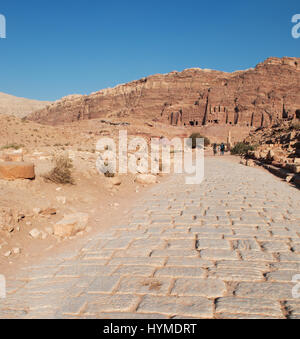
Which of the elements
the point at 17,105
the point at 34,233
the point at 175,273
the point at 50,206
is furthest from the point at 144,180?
the point at 17,105

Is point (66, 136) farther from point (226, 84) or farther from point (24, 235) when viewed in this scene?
point (226, 84)

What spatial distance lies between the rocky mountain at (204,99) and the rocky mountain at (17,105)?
672 inches

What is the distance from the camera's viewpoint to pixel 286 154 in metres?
14.7

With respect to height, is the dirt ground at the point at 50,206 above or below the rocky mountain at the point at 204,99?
below

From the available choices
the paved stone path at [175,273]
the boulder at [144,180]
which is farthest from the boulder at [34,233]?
the boulder at [144,180]

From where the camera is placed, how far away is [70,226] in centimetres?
425

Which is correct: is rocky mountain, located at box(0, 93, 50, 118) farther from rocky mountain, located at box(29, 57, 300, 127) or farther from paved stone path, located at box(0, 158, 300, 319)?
paved stone path, located at box(0, 158, 300, 319)

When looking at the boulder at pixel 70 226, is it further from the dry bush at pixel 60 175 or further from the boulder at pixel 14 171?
the dry bush at pixel 60 175

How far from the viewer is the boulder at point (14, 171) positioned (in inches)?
202

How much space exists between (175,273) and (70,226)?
7.30 feet

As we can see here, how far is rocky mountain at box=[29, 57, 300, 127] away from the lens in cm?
6538

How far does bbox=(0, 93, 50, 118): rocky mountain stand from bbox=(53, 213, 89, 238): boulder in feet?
332

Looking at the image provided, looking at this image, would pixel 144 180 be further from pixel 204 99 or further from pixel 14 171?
pixel 204 99

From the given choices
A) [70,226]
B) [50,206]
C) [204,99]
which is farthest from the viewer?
[204,99]
